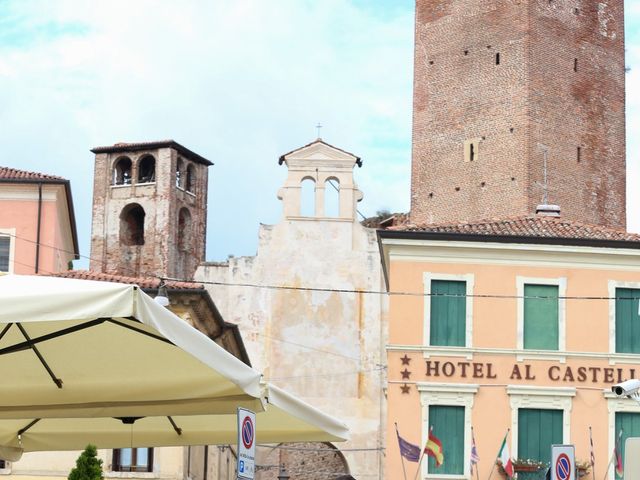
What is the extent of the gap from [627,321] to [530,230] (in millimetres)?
2392

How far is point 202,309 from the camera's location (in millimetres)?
31781

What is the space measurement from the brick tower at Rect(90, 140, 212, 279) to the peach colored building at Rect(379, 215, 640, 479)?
37986mm

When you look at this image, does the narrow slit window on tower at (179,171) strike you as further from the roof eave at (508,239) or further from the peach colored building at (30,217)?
the roof eave at (508,239)

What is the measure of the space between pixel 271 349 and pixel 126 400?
33.6m

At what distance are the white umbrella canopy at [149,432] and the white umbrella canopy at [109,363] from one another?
102 centimetres

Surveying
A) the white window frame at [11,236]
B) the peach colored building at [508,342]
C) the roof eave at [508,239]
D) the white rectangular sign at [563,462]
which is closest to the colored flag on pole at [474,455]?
the peach colored building at [508,342]

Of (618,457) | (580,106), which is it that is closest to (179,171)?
(580,106)

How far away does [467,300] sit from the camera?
28.4 metres

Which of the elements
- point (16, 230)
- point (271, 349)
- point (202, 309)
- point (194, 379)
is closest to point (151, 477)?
point (202, 309)

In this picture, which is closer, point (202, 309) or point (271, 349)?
point (202, 309)

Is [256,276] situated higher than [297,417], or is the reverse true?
[256,276]

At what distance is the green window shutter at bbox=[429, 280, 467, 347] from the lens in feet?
92.8

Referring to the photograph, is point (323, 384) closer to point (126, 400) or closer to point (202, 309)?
point (202, 309)

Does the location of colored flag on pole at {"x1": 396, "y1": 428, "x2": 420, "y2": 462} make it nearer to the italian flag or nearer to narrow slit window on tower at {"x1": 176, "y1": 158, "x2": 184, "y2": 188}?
the italian flag
